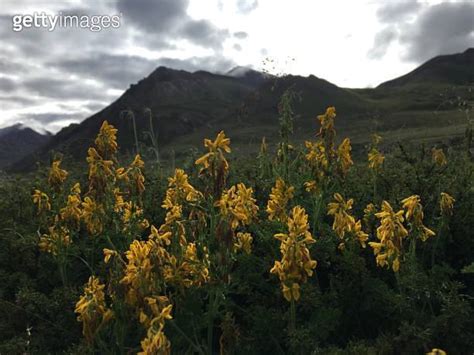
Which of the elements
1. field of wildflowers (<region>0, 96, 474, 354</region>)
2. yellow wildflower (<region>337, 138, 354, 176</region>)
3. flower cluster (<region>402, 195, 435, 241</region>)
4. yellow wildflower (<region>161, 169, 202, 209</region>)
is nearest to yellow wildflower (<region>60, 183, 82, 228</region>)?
field of wildflowers (<region>0, 96, 474, 354</region>)

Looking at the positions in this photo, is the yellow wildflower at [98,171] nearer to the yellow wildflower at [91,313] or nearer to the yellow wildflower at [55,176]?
the yellow wildflower at [55,176]

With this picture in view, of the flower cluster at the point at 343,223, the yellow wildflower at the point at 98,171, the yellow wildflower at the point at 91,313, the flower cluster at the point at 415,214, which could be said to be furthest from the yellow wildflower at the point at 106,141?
the flower cluster at the point at 415,214

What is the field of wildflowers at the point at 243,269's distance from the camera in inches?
165

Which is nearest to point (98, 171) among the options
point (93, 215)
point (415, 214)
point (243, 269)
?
point (93, 215)

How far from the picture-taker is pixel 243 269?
5.36 meters

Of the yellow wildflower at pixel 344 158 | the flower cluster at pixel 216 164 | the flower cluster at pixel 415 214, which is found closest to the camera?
the flower cluster at pixel 216 164

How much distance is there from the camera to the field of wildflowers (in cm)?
418

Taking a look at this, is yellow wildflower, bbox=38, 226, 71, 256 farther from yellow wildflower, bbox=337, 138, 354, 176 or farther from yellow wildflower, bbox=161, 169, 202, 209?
yellow wildflower, bbox=337, 138, 354, 176

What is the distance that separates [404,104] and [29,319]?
15131 centimetres

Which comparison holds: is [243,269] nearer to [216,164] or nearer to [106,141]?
[216,164]

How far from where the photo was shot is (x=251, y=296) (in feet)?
17.2

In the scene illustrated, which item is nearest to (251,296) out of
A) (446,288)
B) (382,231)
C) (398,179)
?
(382,231)

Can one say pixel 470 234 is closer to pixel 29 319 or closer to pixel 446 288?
pixel 446 288

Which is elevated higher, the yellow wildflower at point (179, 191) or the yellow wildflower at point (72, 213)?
the yellow wildflower at point (179, 191)
